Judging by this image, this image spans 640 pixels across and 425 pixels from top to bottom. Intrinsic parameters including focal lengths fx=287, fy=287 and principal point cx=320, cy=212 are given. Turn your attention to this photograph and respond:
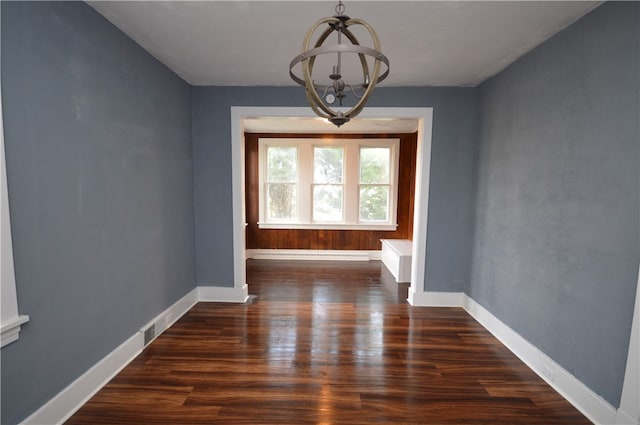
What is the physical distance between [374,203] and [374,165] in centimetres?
71

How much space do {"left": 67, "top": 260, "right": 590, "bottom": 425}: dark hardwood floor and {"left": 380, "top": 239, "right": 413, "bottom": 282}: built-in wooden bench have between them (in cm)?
92

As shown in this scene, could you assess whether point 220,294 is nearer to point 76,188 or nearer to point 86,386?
point 86,386

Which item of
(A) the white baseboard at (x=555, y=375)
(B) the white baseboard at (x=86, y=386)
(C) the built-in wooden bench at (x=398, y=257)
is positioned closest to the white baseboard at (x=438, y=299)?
(A) the white baseboard at (x=555, y=375)

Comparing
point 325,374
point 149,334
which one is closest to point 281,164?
point 149,334

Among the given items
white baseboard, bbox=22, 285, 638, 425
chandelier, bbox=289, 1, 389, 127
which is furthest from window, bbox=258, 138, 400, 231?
chandelier, bbox=289, 1, 389, 127

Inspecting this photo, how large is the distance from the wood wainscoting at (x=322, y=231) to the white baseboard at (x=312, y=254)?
69mm

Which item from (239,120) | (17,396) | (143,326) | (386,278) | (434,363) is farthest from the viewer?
(386,278)

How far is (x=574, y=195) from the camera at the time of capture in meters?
1.82

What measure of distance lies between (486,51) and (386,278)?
3029mm

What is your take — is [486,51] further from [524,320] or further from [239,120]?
[239,120]

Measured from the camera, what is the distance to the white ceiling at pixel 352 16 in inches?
68.8

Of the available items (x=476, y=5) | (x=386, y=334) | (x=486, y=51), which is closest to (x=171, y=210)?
(x=386, y=334)

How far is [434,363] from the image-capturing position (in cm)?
220

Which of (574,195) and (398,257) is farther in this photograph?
(398,257)
